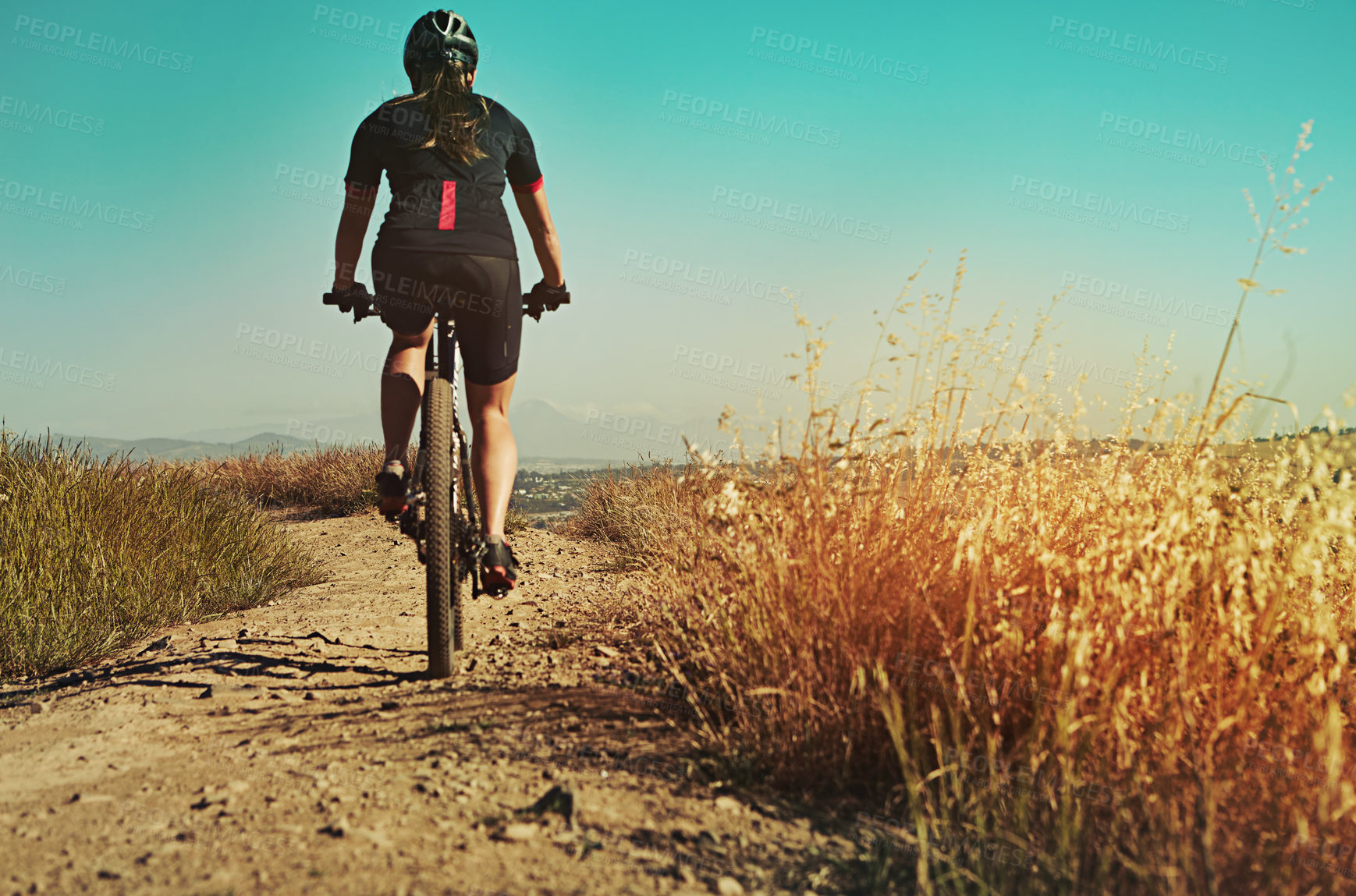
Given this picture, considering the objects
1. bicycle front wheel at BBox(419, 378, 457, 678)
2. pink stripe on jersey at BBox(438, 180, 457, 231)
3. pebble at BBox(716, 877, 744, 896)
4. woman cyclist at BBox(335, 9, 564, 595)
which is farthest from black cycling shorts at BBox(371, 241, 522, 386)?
pebble at BBox(716, 877, 744, 896)

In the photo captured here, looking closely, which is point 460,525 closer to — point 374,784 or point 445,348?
point 445,348

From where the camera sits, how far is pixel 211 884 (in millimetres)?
1608

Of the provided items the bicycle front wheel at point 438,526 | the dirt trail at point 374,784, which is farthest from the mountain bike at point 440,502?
the dirt trail at point 374,784

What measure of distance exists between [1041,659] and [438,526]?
7.10ft

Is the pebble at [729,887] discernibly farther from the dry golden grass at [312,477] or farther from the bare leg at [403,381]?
the dry golden grass at [312,477]

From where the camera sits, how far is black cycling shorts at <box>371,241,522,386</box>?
10.1 ft

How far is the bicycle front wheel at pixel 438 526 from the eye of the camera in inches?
118

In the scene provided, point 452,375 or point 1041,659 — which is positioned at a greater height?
point 452,375

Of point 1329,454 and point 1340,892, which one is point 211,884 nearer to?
point 1340,892

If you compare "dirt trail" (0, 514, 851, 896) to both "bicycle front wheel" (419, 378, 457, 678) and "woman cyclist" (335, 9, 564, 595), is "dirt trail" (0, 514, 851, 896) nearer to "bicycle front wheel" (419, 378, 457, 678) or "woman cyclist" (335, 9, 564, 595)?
"bicycle front wheel" (419, 378, 457, 678)

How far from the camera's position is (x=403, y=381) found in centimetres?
323

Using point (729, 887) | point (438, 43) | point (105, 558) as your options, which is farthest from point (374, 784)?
point (105, 558)

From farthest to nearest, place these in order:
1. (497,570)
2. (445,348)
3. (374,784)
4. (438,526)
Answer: (445,348), (497,570), (438,526), (374,784)

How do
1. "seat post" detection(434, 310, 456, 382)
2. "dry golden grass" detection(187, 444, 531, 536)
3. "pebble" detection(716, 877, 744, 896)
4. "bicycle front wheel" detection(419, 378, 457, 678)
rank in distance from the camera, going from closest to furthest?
"pebble" detection(716, 877, 744, 896) → "bicycle front wheel" detection(419, 378, 457, 678) → "seat post" detection(434, 310, 456, 382) → "dry golden grass" detection(187, 444, 531, 536)
